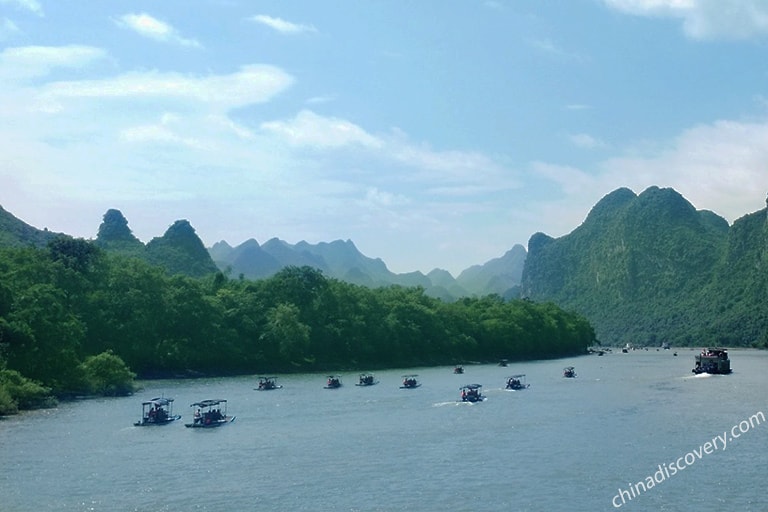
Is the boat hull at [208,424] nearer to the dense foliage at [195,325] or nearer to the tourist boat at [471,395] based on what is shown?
the dense foliage at [195,325]

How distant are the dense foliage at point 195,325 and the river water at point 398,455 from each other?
5.51 m

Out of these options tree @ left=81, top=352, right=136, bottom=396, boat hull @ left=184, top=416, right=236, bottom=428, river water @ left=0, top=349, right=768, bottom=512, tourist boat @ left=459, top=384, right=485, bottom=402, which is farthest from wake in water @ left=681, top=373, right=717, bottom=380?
tree @ left=81, top=352, right=136, bottom=396

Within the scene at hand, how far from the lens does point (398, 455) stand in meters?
38.2

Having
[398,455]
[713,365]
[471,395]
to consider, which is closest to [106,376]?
[471,395]

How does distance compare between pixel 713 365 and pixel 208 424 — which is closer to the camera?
pixel 208 424

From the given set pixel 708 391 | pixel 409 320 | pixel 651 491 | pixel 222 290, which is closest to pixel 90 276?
pixel 222 290

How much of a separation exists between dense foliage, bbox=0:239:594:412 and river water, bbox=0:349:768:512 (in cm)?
551


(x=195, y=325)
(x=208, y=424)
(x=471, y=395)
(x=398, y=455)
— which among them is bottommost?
(x=398, y=455)

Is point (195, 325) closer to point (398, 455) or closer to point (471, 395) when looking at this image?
point (471, 395)

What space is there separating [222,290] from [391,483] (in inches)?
3048

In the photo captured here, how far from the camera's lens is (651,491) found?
3103cm

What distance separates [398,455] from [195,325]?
58.6 meters

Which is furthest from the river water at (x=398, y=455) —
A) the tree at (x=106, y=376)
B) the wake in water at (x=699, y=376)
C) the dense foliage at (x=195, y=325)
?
the wake in water at (x=699, y=376)

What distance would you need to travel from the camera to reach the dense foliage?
61.8m
